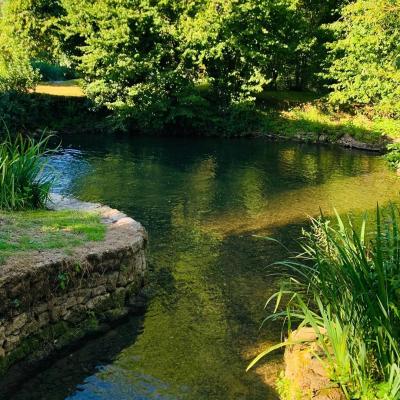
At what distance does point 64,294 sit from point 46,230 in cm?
159

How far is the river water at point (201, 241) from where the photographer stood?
20.3ft

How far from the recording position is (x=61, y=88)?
32906 mm

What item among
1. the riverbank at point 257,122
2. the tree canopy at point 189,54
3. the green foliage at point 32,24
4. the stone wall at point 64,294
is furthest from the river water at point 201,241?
the green foliage at point 32,24

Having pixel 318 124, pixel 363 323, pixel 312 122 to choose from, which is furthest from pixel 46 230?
pixel 312 122

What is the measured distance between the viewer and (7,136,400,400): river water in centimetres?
618

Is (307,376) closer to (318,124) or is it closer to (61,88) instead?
(318,124)

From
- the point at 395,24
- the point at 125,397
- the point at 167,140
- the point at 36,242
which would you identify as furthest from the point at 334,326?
the point at 167,140

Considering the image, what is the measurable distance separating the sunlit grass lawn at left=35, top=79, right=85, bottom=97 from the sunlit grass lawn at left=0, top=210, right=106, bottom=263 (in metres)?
21.2

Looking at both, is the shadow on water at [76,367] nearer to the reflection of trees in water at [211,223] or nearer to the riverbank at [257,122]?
the reflection of trees in water at [211,223]

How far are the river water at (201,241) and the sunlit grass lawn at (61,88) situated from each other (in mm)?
6918

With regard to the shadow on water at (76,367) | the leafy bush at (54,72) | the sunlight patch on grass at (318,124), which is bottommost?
the shadow on water at (76,367)

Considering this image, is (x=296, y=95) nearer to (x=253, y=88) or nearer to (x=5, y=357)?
(x=253, y=88)

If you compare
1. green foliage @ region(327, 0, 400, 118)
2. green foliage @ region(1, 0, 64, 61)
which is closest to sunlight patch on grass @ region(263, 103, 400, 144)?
green foliage @ region(327, 0, 400, 118)

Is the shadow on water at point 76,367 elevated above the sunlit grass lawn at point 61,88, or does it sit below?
below
